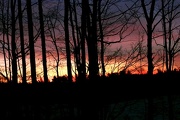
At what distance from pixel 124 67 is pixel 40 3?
882 cm

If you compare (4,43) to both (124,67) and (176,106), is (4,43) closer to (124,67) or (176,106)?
(124,67)

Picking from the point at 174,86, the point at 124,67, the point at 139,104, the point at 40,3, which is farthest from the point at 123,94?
the point at 124,67

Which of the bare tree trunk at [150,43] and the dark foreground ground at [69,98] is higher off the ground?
the bare tree trunk at [150,43]

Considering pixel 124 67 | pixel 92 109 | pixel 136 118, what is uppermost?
pixel 124 67

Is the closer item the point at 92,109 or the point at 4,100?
the point at 92,109

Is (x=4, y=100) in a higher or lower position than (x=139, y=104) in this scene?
higher

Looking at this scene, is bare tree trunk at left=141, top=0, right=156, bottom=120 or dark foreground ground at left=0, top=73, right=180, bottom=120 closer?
bare tree trunk at left=141, top=0, right=156, bottom=120

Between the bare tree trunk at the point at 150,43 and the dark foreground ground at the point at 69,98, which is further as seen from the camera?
the dark foreground ground at the point at 69,98

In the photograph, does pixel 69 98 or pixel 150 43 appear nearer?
pixel 150 43

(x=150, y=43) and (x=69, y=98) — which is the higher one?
(x=150, y=43)

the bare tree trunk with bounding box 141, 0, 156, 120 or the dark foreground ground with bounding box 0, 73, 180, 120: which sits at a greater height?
the bare tree trunk with bounding box 141, 0, 156, 120

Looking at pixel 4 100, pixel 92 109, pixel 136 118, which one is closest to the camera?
pixel 92 109

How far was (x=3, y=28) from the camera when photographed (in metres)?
19.0

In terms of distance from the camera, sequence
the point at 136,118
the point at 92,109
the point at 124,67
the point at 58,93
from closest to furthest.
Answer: the point at 92,109, the point at 124,67, the point at 136,118, the point at 58,93
